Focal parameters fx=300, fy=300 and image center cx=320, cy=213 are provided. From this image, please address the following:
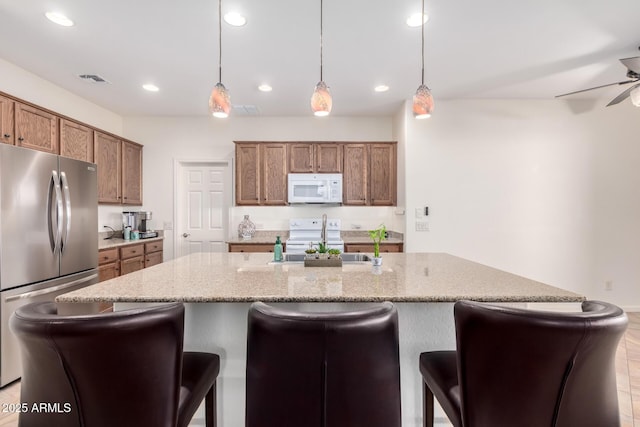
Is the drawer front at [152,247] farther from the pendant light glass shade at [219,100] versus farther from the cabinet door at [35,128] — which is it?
the pendant light glass shade at [219,100]

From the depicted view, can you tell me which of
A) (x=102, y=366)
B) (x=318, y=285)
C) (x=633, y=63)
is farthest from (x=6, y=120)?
(x=633, y=63)

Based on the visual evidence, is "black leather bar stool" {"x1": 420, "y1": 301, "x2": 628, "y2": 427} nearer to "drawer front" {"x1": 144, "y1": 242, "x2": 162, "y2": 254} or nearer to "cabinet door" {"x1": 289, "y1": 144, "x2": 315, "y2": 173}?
"cabinet door" {"x1": 289, "y1": 144, "x2": 315, "y2": 173}

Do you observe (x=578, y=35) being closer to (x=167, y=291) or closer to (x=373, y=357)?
(x=373, y=357)

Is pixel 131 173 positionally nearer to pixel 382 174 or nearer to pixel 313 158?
pixel 313 158

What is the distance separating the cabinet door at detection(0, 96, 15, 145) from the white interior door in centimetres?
213

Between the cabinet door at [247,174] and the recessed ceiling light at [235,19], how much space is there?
6.62 feet

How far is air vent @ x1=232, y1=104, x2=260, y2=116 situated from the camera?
4.07 metres

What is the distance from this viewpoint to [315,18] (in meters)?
2.24

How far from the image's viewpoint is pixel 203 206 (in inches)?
184

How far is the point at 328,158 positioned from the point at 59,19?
9.72 ft

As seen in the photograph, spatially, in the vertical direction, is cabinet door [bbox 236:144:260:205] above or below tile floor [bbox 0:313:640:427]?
above

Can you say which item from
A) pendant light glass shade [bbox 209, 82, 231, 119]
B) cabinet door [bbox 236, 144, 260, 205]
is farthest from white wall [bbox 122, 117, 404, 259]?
pendant light glass shade [bbox 209, 82, 231, 119]

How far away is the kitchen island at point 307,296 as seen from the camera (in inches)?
49.6

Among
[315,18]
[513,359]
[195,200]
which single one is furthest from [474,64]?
[195,200]
